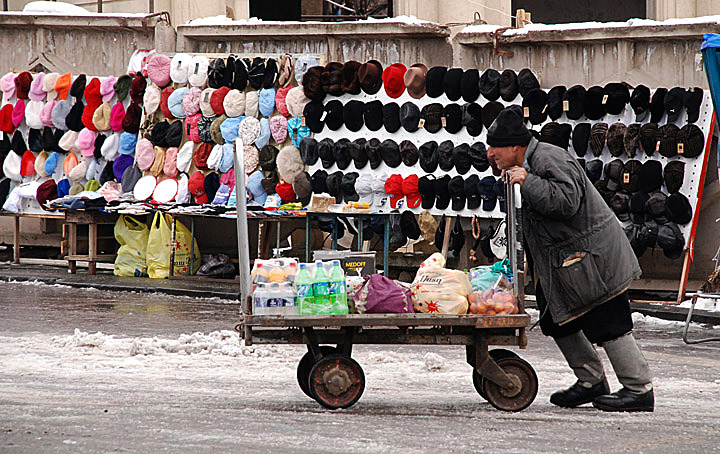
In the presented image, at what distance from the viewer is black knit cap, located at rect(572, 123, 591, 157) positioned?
13.8 m

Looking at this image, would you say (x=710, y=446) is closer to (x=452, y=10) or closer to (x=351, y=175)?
(x=351, y=175)

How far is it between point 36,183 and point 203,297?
531 centimetres

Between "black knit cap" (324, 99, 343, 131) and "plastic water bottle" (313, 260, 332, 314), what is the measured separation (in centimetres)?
917

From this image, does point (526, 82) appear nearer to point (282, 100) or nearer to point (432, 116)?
point (432, 116)

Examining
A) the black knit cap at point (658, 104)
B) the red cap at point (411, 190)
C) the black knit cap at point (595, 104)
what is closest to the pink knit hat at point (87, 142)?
the red cap at point (411, 190)

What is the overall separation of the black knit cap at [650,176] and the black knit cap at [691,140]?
0.36m

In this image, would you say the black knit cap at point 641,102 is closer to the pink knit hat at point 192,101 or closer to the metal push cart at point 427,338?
the pink knit hat at point 192,101

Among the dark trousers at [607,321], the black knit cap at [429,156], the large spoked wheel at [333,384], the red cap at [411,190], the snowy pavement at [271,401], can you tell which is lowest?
the snowy pavement at [271,401]

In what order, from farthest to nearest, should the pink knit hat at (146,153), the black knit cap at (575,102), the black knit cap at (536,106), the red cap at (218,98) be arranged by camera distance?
1. the pink knit hat at (146,153)
2. the red cap at (218,98)
3. the black knit cap at (536,106)
4. the black knit cap at (575,102)

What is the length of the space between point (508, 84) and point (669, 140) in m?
2.34

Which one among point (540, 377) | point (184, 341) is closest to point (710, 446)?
point (540, 377)

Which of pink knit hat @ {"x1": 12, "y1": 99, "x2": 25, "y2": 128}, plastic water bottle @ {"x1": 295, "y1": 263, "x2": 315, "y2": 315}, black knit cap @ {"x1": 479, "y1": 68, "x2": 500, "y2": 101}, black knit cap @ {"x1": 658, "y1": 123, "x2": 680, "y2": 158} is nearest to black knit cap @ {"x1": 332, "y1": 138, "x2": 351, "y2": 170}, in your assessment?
black knit cap @ {"x1": 479, "y1": 68, "x2": 500, "y2": 101}

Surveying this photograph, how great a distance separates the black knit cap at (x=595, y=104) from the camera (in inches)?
545

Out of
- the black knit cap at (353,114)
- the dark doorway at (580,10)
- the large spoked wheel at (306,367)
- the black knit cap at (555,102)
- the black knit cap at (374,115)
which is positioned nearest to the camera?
the large spoked wheel at (306,367)
